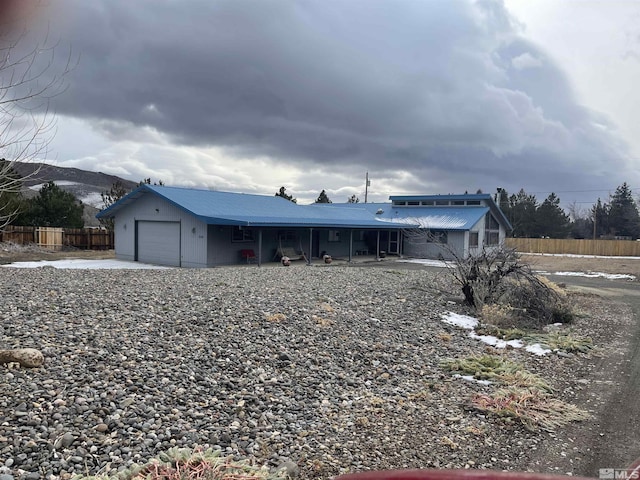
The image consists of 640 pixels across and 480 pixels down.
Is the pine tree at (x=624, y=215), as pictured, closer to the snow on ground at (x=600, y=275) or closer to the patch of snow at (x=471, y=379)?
the snow on ground at (x=600, y=275)

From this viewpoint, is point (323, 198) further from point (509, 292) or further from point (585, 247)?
point (509, 292)

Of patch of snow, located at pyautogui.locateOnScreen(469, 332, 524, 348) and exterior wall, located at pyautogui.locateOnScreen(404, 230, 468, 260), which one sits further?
exterior wall, located at pyautogui.locateOnScreen(404, 230, 468, 260)

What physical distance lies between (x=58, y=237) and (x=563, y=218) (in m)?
53.1

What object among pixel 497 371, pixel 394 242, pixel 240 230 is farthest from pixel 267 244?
pixel 497 371

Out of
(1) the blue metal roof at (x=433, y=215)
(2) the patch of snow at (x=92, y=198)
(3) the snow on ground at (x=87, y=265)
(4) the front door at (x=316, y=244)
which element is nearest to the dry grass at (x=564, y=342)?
(3) the snow on ground at (x=87, y=265)

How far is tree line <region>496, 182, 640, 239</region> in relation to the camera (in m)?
56.5

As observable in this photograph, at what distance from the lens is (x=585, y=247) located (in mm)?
44062

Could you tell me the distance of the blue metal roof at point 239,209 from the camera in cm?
2109

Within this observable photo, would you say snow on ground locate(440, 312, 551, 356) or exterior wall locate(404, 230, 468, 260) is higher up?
exterior wall locate(404, 230, 468, 260)

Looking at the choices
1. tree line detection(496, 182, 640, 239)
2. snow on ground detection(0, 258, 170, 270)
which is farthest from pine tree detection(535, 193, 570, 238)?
snow on ground detection(0, 258, 170, 270)

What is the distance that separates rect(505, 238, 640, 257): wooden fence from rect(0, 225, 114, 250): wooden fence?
112 feet

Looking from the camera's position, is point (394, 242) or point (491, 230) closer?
point (394, 242)

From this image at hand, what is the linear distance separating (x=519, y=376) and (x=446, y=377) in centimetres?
99

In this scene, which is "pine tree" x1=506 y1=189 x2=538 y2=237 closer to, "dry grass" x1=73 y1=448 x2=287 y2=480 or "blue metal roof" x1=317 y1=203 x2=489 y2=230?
"blue metal roof" x1=317 y1=203 x2=489 y2=230
